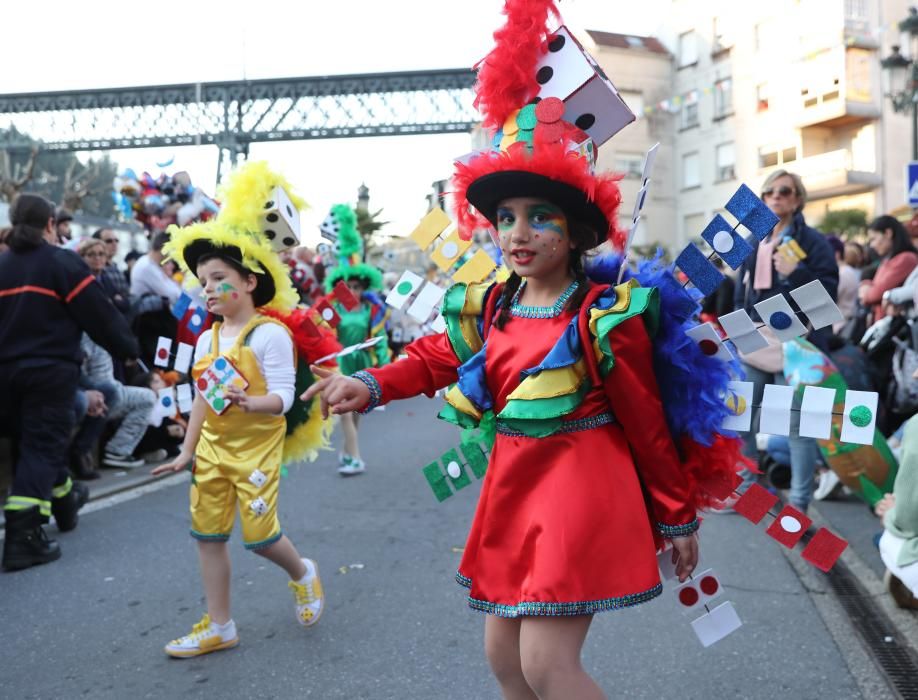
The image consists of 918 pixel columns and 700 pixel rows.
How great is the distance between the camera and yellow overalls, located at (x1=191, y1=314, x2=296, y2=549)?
142 inches

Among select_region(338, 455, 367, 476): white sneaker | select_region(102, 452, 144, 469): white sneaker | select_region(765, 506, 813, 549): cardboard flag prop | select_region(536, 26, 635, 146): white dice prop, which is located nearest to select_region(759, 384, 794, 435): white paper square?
select_region(765, 506, 813, 549): cardboard flag prop

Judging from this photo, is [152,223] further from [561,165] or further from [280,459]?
[561,165]

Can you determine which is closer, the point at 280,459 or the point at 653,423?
the point at 653,423

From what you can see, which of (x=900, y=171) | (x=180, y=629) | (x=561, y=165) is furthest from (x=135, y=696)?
(x=900, y=171)

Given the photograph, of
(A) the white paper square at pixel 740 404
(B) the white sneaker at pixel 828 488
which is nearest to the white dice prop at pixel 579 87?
(A) the white paper square at pixel 740 404

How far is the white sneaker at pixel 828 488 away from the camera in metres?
6.14

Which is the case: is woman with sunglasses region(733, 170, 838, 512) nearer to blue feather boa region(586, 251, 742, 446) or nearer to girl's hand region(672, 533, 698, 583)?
blue feather boa region(586, 251, 742, 446)

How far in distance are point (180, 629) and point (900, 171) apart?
95.3 ft

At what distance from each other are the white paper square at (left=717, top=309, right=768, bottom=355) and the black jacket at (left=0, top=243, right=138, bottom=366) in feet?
12.5

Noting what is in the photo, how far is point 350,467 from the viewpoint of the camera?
735 cm

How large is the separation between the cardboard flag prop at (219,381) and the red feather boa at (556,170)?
4.86 ft

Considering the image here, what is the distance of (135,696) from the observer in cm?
325

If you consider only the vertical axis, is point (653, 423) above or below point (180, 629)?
above

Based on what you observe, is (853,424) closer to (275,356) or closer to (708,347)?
(708,347)
